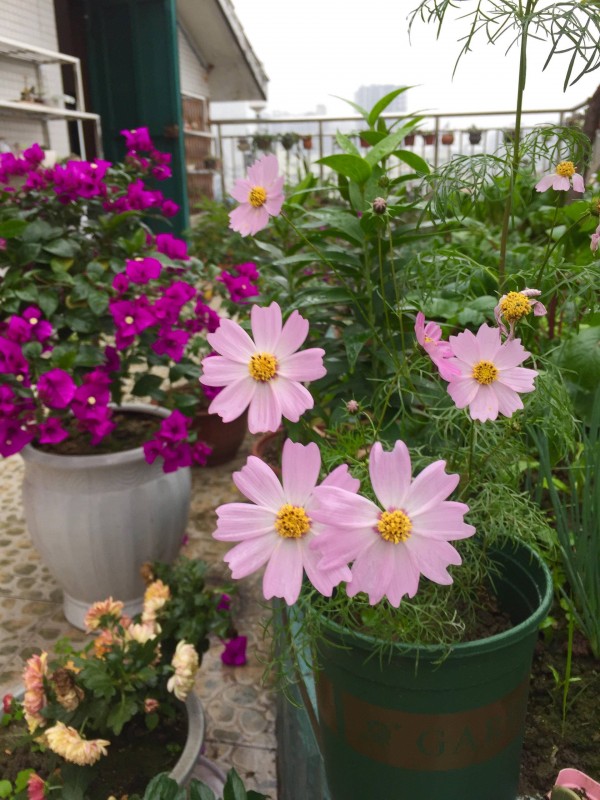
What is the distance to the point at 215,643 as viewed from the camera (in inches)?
67.8

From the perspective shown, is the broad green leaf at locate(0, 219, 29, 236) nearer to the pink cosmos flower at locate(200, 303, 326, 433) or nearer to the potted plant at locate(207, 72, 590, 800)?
the potted plant at locate(207, 72, 590, 800)

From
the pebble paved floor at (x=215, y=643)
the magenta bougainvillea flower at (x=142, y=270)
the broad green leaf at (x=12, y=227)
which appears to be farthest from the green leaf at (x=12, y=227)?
the pebble paved floor at (x=215, y=643)

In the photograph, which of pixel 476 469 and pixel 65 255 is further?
pixel 65 255

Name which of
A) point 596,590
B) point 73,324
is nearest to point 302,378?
point 596,590

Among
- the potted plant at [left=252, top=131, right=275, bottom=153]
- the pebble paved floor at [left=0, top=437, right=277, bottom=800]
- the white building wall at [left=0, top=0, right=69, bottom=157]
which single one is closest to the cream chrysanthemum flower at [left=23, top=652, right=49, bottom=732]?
the pebble paved floor at [left=0, top=437, right=277, bottom=800]

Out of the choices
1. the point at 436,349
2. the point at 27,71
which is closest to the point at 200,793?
the point at 436,349

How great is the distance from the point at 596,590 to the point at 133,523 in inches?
41.8

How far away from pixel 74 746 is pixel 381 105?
1091 millimetres

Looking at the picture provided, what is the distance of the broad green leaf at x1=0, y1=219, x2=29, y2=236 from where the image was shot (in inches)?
59.5

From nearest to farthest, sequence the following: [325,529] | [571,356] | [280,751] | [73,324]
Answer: [325,529] → [571,356] → [280,751] → [73,324]

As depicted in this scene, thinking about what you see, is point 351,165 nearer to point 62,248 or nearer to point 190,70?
point 62,248

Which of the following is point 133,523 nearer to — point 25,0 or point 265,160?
point 265,160

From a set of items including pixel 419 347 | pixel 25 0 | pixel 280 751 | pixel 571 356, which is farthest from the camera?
pixel 25 0

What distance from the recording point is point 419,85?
1049 mm
